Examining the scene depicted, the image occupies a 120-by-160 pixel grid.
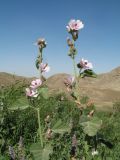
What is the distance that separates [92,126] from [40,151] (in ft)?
1.19

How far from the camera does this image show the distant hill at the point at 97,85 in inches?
648

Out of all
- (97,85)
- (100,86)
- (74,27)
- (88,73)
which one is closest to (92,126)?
(88,73)

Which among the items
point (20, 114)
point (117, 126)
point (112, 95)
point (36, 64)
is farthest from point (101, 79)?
point (36, 64)

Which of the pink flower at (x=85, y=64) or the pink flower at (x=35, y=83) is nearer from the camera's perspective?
the pink flower at (x=85, y=64)

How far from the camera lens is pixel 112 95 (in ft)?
58.0

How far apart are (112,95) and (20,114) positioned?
1132cm

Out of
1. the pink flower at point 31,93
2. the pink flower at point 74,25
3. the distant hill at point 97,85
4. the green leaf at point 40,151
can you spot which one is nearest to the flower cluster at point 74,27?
the pink flower at point 74,25

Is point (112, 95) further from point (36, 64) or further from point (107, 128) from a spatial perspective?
point (36, 64)

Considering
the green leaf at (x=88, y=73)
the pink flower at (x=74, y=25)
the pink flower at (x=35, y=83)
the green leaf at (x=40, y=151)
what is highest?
the pink flower at (x=74, y=25)

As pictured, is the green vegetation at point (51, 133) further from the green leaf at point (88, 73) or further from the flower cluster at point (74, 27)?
the flower cluster at point (74, 27)

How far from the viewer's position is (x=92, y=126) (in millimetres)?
2131

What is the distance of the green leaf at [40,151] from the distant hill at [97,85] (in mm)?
12083

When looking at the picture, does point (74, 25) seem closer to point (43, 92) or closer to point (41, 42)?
point (41, 42)

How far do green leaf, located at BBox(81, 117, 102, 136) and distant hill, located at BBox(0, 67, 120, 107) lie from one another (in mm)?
12208
